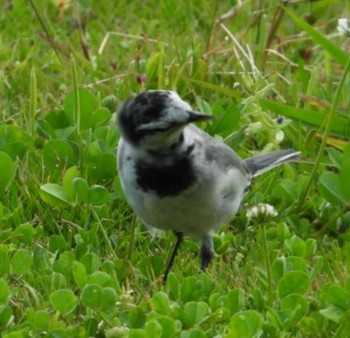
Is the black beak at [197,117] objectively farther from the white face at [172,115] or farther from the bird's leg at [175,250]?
the bird's leg at [175,250]

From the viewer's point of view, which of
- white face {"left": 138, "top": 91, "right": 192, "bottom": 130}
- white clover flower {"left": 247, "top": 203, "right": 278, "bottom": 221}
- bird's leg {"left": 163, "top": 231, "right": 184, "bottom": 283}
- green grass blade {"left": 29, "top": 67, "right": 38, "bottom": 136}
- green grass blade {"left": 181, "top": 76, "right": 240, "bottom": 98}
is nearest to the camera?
white clover flower {"left": 247, "top": 203, "right": 278, "bottom": 221}

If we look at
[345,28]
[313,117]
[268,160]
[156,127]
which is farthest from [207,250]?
[313,117]

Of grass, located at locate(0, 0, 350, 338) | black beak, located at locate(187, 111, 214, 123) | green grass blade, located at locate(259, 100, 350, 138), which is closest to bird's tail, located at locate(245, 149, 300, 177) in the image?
grass, located at locate(0, 0, 350, 338)

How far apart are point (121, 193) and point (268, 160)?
0.68m

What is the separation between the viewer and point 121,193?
532 centimetres

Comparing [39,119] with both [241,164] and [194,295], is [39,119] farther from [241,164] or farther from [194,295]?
[194,295]

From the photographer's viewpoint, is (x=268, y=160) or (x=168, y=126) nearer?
(x=168, y=126)

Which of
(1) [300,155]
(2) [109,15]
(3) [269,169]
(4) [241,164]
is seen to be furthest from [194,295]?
(2) [109,15]

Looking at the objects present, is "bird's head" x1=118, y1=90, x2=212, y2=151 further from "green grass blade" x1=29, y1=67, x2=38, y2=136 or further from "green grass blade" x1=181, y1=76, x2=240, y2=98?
"green grass blade" x1=181, y1=76, x2=240, y2=98

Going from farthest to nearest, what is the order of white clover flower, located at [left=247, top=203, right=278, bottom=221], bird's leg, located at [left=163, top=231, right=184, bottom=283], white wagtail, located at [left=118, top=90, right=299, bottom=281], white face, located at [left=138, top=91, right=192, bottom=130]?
1. bird's leg, located at [left=163, top=231, right=184, bottom=283]
2. white wagtail, located at [left=118, top=90, right=299, bottom=281]
3. white face, located at [left=138, top=91, right=192, bottom=130]
4. white clover flower, located at [left=247, top=203, right=278, bottom=221]

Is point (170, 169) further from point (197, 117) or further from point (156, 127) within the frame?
point (197, 117)

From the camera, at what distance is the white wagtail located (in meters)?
4.21

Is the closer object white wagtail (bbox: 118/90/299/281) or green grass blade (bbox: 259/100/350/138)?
white wagtail (bbox: 118/90/299/281)

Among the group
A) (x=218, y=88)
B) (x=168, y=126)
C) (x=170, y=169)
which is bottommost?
(x=218, y=88)
